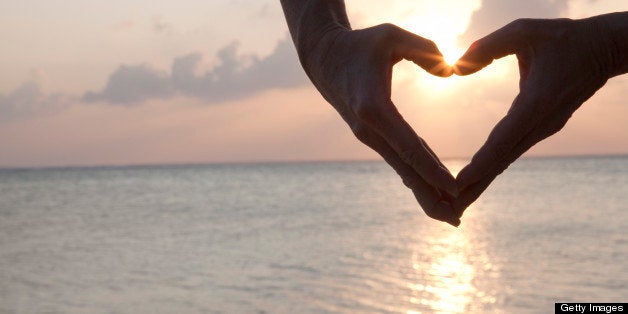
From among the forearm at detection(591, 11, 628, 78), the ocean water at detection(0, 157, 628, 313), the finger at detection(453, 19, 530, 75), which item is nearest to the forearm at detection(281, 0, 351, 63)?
the finger at detection(453, 19, 530, 75)

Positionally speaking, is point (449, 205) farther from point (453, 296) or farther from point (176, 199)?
point (176, 199)

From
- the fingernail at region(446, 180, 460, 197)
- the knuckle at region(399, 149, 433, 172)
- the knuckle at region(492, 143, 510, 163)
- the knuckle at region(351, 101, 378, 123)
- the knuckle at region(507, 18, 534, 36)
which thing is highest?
the knuckle at region(507, 18, 534, 36)

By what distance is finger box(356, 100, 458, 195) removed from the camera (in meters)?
1.65

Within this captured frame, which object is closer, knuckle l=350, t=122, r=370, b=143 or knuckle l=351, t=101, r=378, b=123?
knuckle l=351, t=101, r=378, b=123

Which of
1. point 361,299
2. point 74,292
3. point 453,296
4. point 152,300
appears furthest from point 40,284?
point 453,296

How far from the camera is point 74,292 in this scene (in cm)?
1605

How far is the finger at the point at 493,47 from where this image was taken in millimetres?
1779

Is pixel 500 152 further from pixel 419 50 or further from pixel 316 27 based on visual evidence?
pixel 316 27

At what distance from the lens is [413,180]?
1798 mm

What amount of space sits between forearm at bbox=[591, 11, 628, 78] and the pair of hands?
1 cm

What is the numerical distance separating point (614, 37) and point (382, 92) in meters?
0.56

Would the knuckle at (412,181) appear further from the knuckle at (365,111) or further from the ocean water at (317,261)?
the ocean water at (317,261)

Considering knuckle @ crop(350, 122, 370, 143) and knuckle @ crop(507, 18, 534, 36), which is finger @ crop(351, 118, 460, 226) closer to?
knuckle @ crop(350, 122, 370, 143)

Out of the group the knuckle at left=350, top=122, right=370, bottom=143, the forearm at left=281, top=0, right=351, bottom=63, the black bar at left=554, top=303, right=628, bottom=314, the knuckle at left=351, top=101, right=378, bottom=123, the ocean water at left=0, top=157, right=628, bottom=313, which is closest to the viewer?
the knuckle at left=351, top=101, right=378, bottom=123
